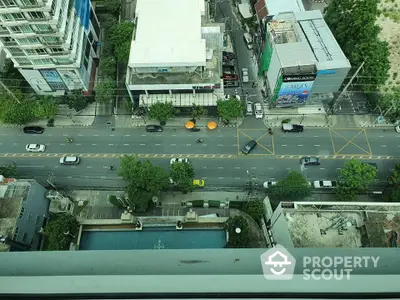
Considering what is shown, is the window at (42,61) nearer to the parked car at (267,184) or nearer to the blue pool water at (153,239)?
the blue pool water at (153,239)

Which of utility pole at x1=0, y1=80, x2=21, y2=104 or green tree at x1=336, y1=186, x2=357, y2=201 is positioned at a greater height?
utility pole at x1=0, y1=80, x2=21, y2=104

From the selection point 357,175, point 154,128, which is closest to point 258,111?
point 154,128

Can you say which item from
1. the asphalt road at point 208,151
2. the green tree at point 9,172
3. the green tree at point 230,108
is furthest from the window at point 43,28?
the green tree at point 230,108

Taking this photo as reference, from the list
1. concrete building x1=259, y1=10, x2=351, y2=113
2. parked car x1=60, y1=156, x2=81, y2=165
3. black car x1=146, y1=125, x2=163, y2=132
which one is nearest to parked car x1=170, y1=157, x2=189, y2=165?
black car x1=146, y1=125, x2=163, y2=132

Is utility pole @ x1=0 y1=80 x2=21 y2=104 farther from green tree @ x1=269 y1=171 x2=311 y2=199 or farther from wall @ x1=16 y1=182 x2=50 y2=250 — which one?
green tree @ x1=269 y1=171 x2=311 y2=199

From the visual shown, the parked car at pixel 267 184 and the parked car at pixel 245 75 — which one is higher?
the parked car at pixel 245 75

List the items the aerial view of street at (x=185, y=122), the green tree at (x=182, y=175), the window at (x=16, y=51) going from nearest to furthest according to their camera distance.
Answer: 1. the aerial view of street at (x=185, y=122)
2. the green tree at (x=182, y=175)
3. the window at (x=16, y=51)

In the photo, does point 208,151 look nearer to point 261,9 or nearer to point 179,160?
point 179,160
